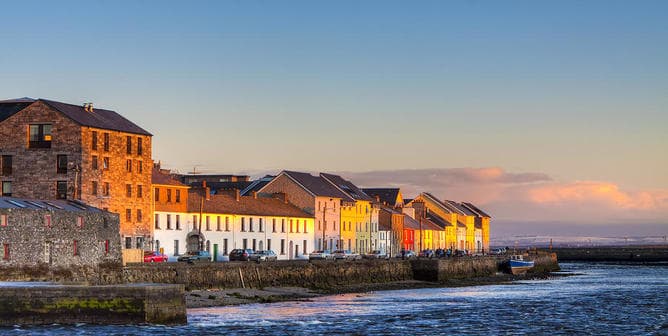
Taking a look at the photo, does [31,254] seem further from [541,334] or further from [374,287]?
[374,287]

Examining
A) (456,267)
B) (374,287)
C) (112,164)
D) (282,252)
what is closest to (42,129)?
(112,164)

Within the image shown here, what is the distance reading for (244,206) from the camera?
4904 inches

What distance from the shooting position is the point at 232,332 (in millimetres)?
55625

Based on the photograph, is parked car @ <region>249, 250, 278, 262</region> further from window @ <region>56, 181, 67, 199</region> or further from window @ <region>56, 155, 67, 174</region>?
window @ <region>56, 155, 67, 174</region>

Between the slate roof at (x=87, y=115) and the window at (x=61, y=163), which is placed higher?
the slate roof at (x=87, y=115)

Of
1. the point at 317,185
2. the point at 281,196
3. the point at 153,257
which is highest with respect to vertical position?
the point at 317,185

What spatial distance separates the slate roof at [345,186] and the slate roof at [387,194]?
59.2 feet

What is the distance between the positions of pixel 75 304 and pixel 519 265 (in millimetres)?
104853

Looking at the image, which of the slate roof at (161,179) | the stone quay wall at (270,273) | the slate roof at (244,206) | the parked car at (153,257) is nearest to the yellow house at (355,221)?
the slate roof at (244,206)

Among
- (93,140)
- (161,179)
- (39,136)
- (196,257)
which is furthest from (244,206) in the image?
(39,136)

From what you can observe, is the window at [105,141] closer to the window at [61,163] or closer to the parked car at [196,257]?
the window at [61,163]

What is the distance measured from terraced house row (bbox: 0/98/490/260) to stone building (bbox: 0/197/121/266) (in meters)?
11.6

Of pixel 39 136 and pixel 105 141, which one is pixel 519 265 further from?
pixel 39 136

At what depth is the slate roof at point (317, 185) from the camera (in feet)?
472
